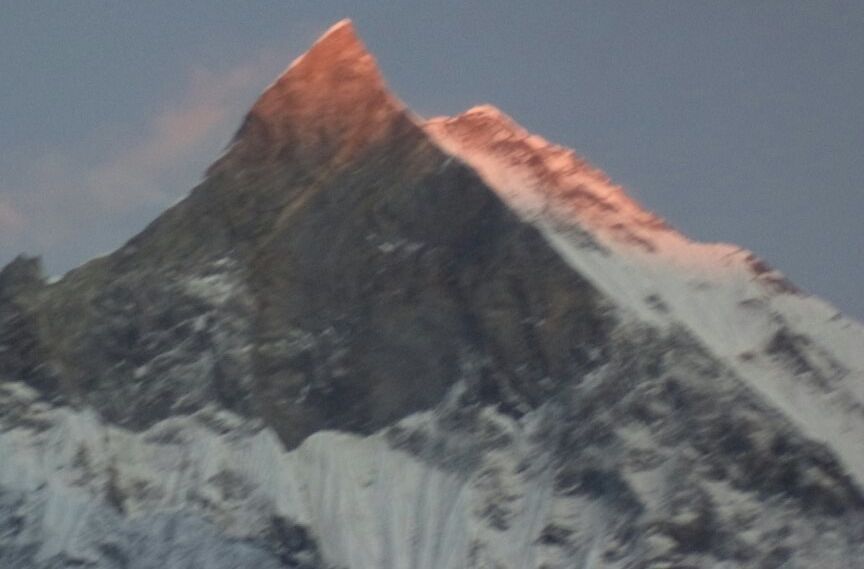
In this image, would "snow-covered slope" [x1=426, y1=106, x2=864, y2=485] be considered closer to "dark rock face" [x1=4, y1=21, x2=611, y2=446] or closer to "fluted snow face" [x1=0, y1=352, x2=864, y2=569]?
"dark rock face" [x1=4, y1=21, x2=611, y2=446]

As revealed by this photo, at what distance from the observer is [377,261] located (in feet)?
122

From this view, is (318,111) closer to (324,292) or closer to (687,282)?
(324,292)

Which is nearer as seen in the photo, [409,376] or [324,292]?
[409,376]

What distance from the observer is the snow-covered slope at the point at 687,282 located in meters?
34.8

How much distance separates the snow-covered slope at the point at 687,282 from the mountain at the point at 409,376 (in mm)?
69

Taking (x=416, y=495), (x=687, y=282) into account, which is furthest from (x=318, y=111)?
(x=416, y=495)

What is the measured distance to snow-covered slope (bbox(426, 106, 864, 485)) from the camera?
34844mm

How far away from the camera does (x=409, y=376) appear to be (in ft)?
119

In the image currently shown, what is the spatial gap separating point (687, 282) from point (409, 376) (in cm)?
507

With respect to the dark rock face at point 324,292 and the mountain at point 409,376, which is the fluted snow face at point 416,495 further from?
the dark rock face at point 324,292

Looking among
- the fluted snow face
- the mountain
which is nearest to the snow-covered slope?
the mountain

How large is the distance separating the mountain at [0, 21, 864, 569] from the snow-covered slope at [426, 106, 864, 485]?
7cm

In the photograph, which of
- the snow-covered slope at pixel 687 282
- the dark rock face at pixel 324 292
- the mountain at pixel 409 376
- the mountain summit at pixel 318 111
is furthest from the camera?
the mountain summit at pixel 318 111

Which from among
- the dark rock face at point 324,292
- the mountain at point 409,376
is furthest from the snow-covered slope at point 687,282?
the dark rock face at point 324,292
